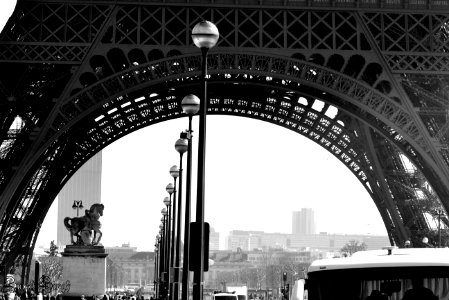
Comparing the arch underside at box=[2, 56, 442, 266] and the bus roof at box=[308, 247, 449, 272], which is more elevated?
the arch underside at box=[2, 56, 442, 266]

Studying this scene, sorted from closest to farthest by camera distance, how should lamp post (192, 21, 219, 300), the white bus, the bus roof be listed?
the white bus → the bus roof → lamp post (192, 21, 219, 300)

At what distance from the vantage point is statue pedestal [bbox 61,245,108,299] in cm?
4675

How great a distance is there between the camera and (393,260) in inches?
532

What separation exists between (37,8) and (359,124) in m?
22.3

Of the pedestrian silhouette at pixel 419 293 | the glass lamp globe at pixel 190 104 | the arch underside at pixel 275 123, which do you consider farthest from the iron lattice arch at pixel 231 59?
the pedestrian silhouette at pixel 419 293

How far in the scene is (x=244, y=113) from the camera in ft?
222

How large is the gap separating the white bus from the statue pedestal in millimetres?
33293

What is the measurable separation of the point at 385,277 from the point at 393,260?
0.24 meters

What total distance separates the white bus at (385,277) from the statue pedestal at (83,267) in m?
33.3

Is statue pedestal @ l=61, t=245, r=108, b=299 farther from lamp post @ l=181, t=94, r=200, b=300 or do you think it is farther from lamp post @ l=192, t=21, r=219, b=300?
lamp post @ l=192, t=21, r=219, b=300

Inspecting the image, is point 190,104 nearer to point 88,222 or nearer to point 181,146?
point 181,146

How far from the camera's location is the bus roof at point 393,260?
1325cm

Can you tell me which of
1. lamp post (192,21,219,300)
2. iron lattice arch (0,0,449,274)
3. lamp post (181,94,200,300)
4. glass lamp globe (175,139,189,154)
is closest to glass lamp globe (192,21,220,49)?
lamp post (192,21,219,300)

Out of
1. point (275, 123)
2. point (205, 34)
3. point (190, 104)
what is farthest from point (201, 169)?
point (275, 123)
